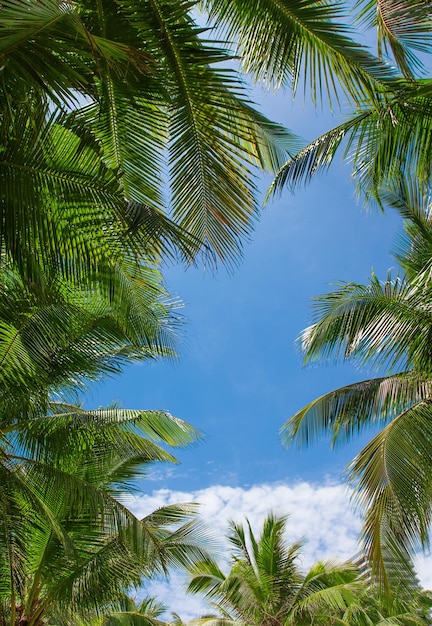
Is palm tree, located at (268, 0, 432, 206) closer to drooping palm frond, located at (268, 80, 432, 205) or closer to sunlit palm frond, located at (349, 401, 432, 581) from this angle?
drooping palm frond, located at (268, 80, 432, 205)

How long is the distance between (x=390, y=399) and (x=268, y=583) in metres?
8.64

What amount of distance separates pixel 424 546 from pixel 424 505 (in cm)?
50

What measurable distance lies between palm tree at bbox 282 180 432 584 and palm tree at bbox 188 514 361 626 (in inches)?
273

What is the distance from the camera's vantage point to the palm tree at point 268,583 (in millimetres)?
13805

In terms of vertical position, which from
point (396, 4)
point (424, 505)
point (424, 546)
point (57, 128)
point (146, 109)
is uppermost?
point (396, 4)

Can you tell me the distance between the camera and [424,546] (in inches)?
271

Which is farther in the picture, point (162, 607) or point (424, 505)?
point (162, 607)

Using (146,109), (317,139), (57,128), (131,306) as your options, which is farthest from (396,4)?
(131,306)

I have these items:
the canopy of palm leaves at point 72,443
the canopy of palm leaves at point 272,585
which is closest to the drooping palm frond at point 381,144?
the canopy of palm leaves at point 72,443

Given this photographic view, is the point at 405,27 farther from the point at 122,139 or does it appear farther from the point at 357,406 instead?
the point at 357,406

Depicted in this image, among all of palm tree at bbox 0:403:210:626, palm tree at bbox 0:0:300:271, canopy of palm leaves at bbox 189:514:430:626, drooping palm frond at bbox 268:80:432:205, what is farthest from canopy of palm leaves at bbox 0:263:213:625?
canopy of palm leaves at bbox 189:514:430:626

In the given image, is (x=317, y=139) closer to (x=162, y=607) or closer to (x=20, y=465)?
(x=20, y=465)

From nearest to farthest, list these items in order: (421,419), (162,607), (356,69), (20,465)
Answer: (356,69) < (20,465) < (421,419) < (162,607)

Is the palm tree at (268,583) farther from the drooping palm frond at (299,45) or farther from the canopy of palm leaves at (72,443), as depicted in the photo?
the drooping palm frond at (299,45)
